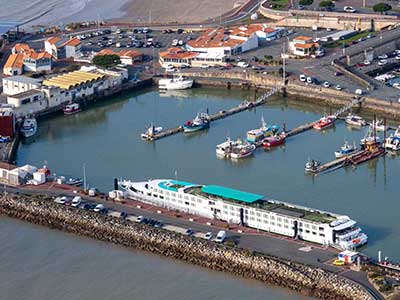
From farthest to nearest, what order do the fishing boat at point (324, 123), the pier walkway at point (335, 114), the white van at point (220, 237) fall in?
the fishing boat at point (324, 123)
the pier walkway at point (335, 114)
the white van at point (220, 237)

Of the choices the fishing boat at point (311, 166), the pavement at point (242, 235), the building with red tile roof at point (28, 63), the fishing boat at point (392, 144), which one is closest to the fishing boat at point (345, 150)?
the fishing boat at point (392, 144)

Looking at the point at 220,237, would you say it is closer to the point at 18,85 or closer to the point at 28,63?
the point at 18,85

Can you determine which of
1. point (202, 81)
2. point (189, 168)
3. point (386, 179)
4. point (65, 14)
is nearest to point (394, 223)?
point (386, 179)

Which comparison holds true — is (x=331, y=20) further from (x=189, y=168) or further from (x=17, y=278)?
(x=17, y=278)

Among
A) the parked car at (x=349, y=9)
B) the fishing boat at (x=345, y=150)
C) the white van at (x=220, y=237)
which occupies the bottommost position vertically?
the fishing boat at (x=345, y=150)

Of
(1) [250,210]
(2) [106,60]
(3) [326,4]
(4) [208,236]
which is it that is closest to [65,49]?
(2) [106,60]

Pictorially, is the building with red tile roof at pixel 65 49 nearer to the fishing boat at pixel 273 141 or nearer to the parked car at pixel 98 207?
the fishing boat at pixel 273 141
